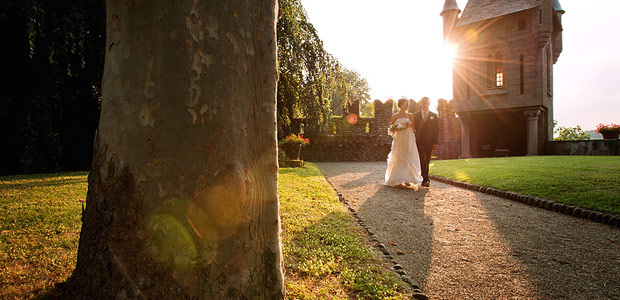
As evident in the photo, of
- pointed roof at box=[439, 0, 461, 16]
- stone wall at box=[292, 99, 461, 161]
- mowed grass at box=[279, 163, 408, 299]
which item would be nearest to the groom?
mowed grass at box=[279, 163, 408, 299]

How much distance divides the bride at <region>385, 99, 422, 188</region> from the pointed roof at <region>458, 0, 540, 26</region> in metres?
14.8

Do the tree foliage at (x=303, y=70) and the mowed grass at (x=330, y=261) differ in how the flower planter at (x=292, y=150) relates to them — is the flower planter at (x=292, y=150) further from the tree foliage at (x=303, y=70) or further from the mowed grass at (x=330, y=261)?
the mowed grass at (x=330, y=261)

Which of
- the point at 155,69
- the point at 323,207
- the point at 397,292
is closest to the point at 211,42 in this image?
the point at 155,69

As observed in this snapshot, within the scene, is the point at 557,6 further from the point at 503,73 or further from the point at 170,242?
the point at 170,242

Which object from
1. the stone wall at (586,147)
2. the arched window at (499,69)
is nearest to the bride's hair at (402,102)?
the stone wall at (586,147)

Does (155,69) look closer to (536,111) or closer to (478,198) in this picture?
(478,198)

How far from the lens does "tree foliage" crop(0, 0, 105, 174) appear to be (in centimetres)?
669

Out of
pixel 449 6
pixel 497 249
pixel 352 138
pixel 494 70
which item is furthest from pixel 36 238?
pixel 449 6

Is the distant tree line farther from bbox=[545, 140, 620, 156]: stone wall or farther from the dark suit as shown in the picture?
bbox=[545, 140, 620, 156]: stone wall

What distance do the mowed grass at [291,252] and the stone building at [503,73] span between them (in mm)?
17178

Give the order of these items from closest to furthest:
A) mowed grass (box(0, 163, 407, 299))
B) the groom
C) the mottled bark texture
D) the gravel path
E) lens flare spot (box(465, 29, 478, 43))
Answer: the mottled bark texture → mowed grass (box(0, 163, 407, 299)) → the gravel path → the groom → lens flare spot (box(465, 29, 478, 43))

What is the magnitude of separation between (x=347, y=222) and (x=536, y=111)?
17801 mm

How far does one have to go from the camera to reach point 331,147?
19.6 m

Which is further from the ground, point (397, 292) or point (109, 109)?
point (109, 109)
